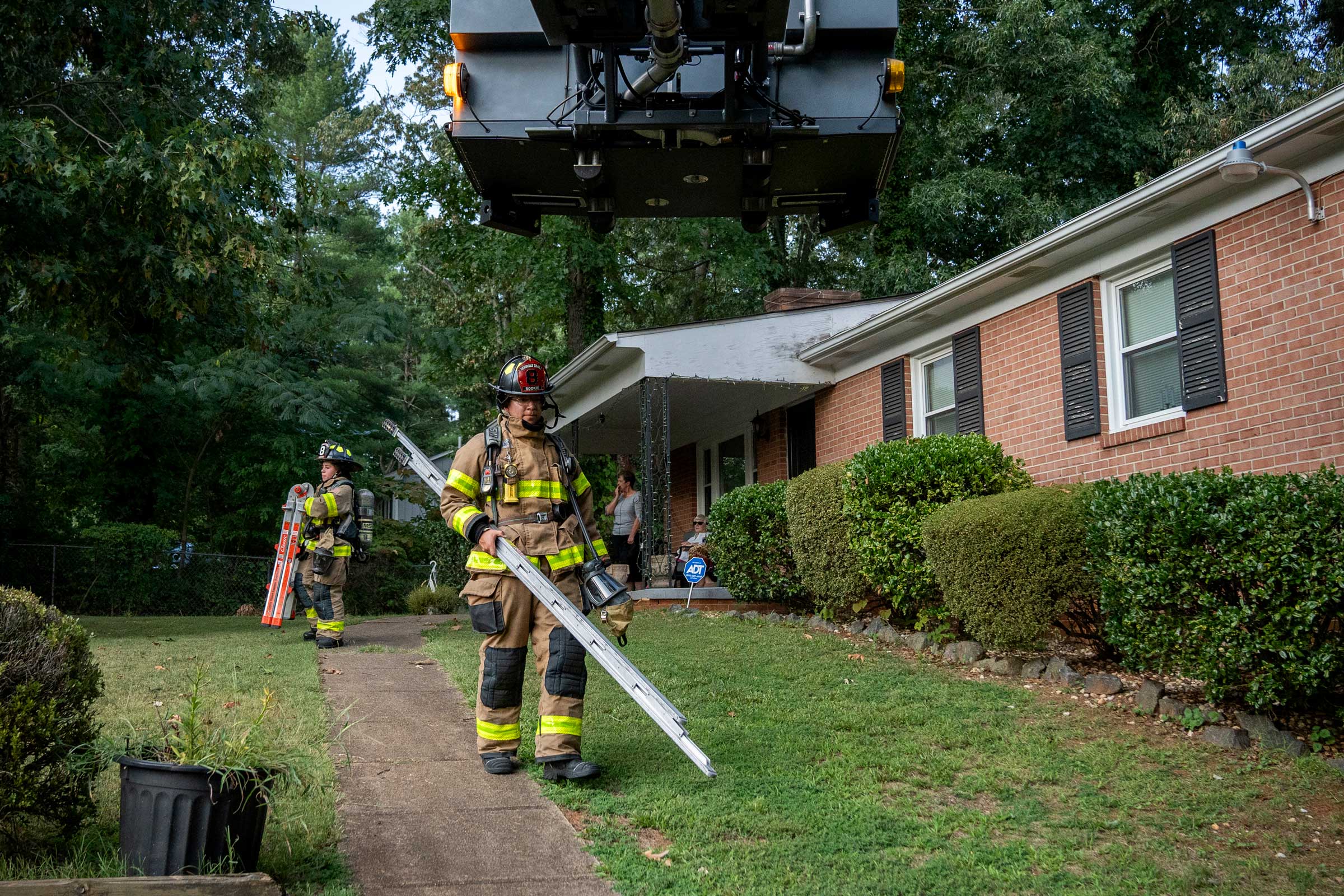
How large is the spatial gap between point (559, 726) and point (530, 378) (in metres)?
1.85

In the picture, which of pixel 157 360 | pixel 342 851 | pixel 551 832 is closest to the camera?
pixel 342 851

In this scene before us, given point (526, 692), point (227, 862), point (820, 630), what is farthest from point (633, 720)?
point (820, 630)

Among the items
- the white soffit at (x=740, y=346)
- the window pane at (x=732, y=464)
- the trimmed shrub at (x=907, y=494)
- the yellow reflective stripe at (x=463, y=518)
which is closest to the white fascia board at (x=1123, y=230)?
the white soffit at (x=740, y=346)

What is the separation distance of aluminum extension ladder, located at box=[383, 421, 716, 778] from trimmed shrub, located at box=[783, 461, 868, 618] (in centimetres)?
532

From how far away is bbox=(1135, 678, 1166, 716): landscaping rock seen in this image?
701cm

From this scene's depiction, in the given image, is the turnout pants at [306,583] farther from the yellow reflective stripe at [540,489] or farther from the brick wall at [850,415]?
the brick wall at [850,415]

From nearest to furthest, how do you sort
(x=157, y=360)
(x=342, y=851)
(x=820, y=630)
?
(x=342, y=851) → (x=820, y=630) → (x=157, y=360)

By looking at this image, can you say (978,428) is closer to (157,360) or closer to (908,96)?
(157,360)

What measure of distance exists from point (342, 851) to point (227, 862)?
684 millimetres

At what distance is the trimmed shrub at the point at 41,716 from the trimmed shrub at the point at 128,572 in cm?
1601

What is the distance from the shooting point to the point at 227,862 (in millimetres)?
3881

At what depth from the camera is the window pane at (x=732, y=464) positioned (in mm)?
19312

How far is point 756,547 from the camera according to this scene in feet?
43.0

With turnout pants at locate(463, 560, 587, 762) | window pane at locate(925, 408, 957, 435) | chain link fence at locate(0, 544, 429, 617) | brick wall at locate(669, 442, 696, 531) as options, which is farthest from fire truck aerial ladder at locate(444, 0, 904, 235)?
brick wall at locate(669, 442, 696, 531)
